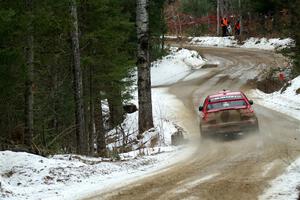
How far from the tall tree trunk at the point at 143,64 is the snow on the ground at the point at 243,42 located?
2689 cm

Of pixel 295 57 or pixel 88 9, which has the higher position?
pixel 88 9

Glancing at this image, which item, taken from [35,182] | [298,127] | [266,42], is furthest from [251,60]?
[35,182]

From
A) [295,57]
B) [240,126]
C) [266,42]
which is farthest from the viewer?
[266,42]

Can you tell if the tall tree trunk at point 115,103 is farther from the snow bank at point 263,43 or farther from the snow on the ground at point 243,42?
the snow bank at point 263,43

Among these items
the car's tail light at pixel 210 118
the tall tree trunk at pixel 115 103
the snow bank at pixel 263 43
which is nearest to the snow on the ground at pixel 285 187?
the car's tail light at pixel 210 118

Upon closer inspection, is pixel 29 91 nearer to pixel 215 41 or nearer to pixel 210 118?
pixel 210 118

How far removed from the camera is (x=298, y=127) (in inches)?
672

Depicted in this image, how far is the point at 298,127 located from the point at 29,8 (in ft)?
32.8

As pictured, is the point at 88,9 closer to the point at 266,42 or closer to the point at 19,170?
the point at 19,170

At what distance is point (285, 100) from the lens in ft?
79.2

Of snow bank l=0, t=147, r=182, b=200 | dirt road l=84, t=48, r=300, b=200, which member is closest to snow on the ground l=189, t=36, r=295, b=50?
dirt road l=84, t=48, r=300, b=200

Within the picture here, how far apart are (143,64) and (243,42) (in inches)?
1561

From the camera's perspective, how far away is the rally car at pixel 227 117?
15852mm

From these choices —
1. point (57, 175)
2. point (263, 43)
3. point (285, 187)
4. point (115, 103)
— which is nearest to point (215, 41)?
point (263, 43)
